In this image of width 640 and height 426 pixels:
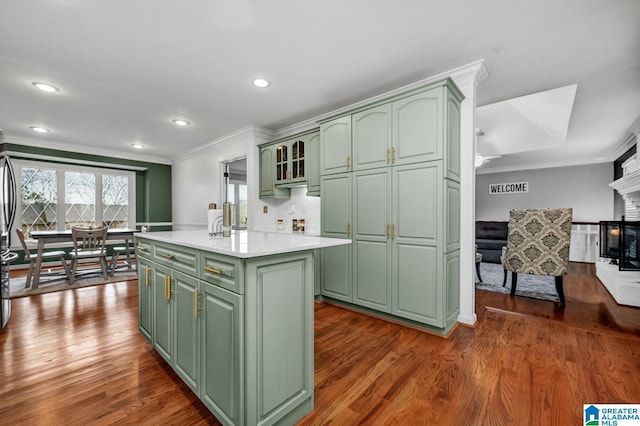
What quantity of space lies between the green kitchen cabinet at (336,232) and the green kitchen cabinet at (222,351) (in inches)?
73.5

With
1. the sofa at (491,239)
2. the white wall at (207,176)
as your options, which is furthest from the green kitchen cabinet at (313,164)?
the sofa at (491,239)

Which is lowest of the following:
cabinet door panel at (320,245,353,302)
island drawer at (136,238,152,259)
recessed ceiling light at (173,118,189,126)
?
cabinet door panel at (320,245,353,302)

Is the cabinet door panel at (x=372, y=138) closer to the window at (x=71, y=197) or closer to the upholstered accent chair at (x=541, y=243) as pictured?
the upholstered accent chair at (x=541, y=243)

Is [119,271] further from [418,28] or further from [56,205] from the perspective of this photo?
[418,28]

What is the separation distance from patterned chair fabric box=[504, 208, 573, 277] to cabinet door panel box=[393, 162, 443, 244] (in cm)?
193

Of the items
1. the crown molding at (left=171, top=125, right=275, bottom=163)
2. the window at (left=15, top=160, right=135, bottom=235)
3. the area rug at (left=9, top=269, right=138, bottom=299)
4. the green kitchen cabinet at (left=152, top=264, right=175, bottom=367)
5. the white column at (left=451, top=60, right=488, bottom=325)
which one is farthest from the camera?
the window at (left=15, top=160, right=135, bottom=235)

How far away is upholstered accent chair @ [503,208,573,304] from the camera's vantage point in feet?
10.9

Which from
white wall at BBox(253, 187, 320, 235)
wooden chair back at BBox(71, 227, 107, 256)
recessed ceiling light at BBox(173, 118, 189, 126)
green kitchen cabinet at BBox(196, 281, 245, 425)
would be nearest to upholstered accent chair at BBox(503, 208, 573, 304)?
white wall at BBox(253, 187, 320, 235)

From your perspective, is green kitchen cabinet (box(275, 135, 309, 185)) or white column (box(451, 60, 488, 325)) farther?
green kitchen cabinet (box(275, 135, 309, 185))

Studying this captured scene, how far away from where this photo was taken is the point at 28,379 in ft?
6.09

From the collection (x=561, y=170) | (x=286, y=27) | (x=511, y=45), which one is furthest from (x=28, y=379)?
(x=561, y=170)

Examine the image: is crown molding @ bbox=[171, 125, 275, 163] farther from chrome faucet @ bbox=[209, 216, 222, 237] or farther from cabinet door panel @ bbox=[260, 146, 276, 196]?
chrome faucet @ bbox=[209, 216, 222, 237]

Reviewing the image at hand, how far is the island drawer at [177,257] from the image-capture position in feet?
5.19

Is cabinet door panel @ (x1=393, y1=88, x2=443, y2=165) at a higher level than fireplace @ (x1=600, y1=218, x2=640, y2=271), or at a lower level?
higher
